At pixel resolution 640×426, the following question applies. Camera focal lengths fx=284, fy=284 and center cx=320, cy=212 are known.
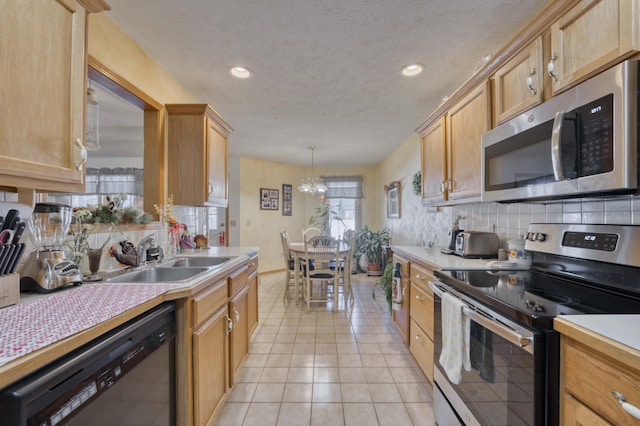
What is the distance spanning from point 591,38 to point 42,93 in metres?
1.96

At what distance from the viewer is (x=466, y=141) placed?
192cm

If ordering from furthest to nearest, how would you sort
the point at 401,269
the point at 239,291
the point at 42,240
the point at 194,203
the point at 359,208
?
the point at 359,208 < the point at 401,269 < the point at 194,203 < the point at 239,291 < the point at 42,240

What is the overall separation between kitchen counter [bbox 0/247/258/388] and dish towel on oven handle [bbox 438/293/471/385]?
3.79ft

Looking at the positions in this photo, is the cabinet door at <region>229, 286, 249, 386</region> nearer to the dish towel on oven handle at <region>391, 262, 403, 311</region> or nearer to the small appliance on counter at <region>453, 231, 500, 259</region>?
the dish towel on oven handle at <region>391, 262, 403, 311</region>

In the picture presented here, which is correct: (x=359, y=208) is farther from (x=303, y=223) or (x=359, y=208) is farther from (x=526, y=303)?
(x=526, y=303)

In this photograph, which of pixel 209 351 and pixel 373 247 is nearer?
pixel 209 351

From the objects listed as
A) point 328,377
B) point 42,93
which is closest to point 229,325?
point 328,377

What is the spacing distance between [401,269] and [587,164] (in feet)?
5.21

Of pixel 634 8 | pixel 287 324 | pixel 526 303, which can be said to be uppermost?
pixel 634 8

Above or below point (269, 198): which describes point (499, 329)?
below

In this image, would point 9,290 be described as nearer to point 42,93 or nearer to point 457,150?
point 42,93

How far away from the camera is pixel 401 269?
2459mm

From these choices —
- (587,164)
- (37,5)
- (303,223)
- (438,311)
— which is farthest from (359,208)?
(37,5)

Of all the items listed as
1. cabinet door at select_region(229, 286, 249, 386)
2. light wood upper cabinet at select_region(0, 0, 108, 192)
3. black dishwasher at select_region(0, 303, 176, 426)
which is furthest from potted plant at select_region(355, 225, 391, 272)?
light wood upper cabinet at select_region(0, 0, 108, 192)
